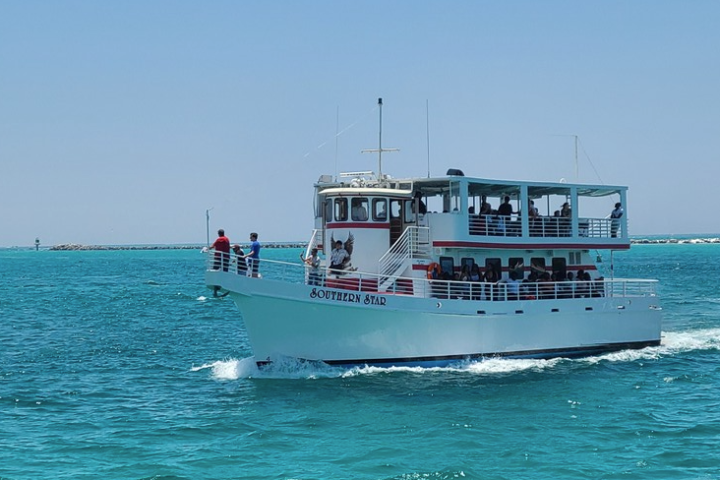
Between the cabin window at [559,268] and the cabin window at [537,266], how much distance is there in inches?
20.4

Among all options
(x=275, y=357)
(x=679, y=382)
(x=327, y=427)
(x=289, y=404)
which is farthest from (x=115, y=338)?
(x=679, y=382)

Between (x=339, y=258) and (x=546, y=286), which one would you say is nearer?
(x=339, y=258)

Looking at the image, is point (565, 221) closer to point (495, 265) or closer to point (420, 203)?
point (495, 265)

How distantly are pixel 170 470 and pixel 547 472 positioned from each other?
6668mm

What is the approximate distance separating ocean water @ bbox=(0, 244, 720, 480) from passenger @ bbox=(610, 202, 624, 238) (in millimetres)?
4094

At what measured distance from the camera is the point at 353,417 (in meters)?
18.7

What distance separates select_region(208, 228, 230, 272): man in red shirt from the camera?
22.5 metres

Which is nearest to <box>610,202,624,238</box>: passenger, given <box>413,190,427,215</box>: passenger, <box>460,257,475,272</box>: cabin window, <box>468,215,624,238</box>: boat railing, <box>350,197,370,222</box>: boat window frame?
<box>468,215,624,238</box>: boat railing

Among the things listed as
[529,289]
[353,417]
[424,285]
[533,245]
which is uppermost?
[533,245]

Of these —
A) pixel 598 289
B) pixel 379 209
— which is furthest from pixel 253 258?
pixel 598 289

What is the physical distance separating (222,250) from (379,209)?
4853 mm

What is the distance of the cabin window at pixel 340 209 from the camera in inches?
966

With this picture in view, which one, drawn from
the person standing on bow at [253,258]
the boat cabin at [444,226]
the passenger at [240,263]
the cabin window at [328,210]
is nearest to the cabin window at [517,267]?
the boat cabin at [444,226]

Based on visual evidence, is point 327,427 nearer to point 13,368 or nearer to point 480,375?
point 480,375
